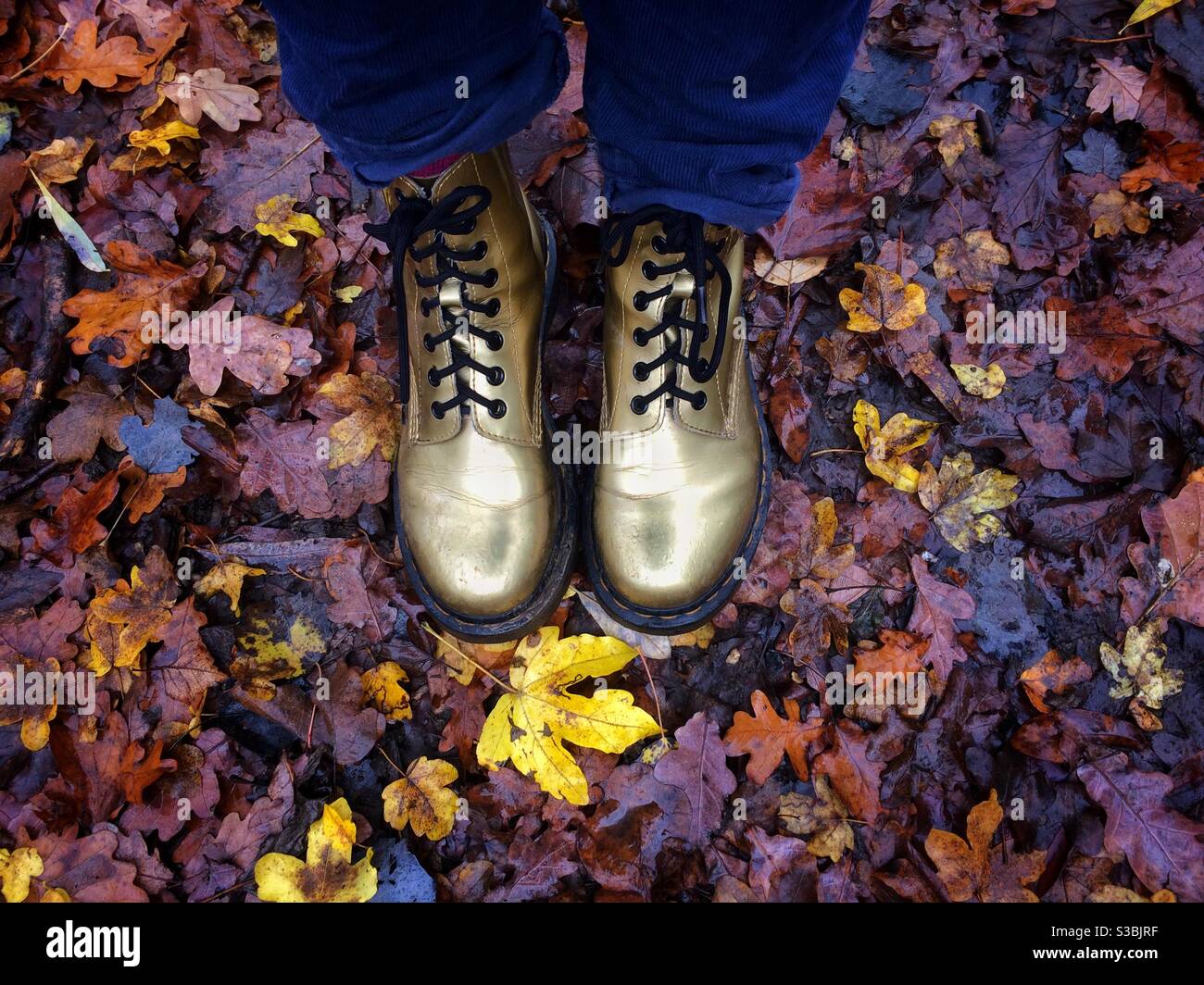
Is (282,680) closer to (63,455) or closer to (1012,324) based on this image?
(63,455)

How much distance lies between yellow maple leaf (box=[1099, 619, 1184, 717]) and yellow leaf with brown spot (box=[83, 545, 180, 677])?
233 cm

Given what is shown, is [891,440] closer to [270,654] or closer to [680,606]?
[680,606]

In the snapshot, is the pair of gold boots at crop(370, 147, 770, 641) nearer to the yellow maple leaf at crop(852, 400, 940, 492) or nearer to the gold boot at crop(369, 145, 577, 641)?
Result: the gold boot at crop(369, 145, 577, 641)

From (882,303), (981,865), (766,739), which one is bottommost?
(981,865)

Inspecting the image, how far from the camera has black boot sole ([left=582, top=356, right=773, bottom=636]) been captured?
167cm

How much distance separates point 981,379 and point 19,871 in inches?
102

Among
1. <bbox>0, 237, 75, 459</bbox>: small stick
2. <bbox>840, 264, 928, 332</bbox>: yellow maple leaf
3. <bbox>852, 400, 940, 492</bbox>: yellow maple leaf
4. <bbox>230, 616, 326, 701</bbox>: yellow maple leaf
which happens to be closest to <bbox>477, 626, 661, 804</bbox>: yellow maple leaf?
<bbox>230, 616, 326, 701</bbox>: yellow maple leaf

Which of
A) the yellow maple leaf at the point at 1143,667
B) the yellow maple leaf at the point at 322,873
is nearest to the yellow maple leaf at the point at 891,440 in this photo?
the yellow maple leaf at the point at 1143,667

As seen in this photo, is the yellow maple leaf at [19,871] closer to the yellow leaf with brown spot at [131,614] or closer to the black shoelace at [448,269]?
the yellow leaf with brown spot at [131,614]

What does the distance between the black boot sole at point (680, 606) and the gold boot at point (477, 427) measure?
0.25ft

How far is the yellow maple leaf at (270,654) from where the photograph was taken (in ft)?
5.79

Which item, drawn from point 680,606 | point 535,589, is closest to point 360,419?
point 535,589

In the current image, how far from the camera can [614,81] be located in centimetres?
120
